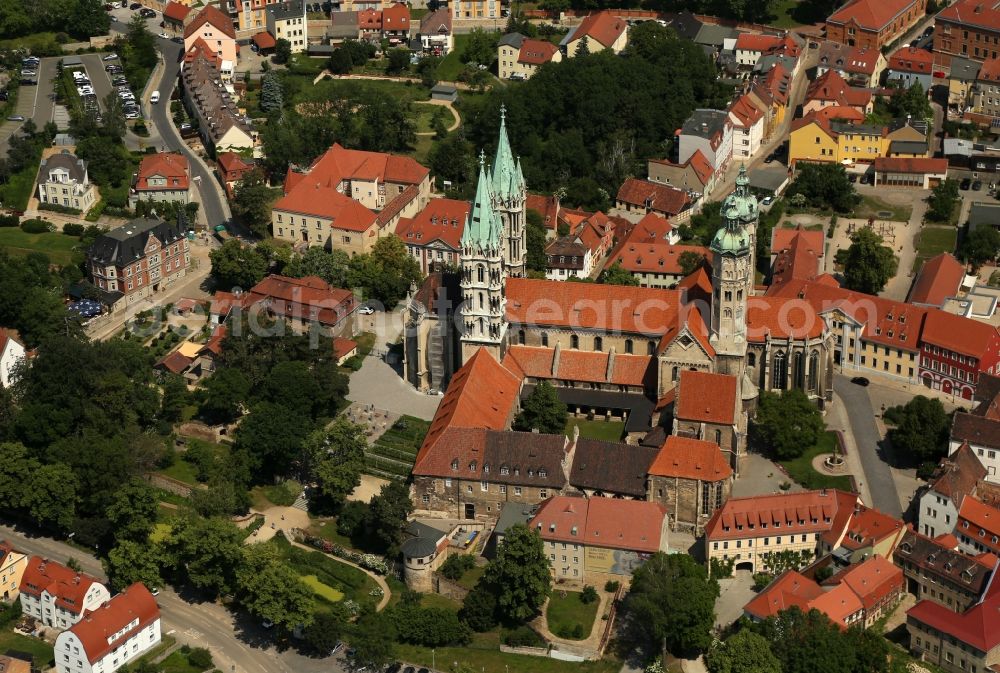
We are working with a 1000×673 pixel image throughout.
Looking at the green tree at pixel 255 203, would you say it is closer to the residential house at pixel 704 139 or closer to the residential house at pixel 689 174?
the residential house at pixel 689 174

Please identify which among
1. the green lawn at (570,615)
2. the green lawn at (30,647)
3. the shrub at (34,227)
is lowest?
the green lawn at (30,647)

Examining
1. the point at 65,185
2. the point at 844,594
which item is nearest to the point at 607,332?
the point at 844,594

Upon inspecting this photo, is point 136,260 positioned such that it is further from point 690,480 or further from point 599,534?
point 690,480

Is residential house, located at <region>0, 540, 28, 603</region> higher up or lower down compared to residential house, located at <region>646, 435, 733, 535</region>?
lower down

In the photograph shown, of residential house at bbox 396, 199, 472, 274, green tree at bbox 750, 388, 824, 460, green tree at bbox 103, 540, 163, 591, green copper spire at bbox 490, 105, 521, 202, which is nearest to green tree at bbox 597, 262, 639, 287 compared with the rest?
residential house at bbox 396, 199, 472, 274

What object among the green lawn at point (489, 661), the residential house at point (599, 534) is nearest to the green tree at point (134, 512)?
the green lawn at point (489, 661)

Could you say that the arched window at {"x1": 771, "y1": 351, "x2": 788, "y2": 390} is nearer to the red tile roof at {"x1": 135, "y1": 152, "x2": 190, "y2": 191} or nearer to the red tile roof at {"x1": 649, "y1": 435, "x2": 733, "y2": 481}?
the red tile roof at {"x1": 649, "y1": 435, "x2": 733, "y2": 481}
